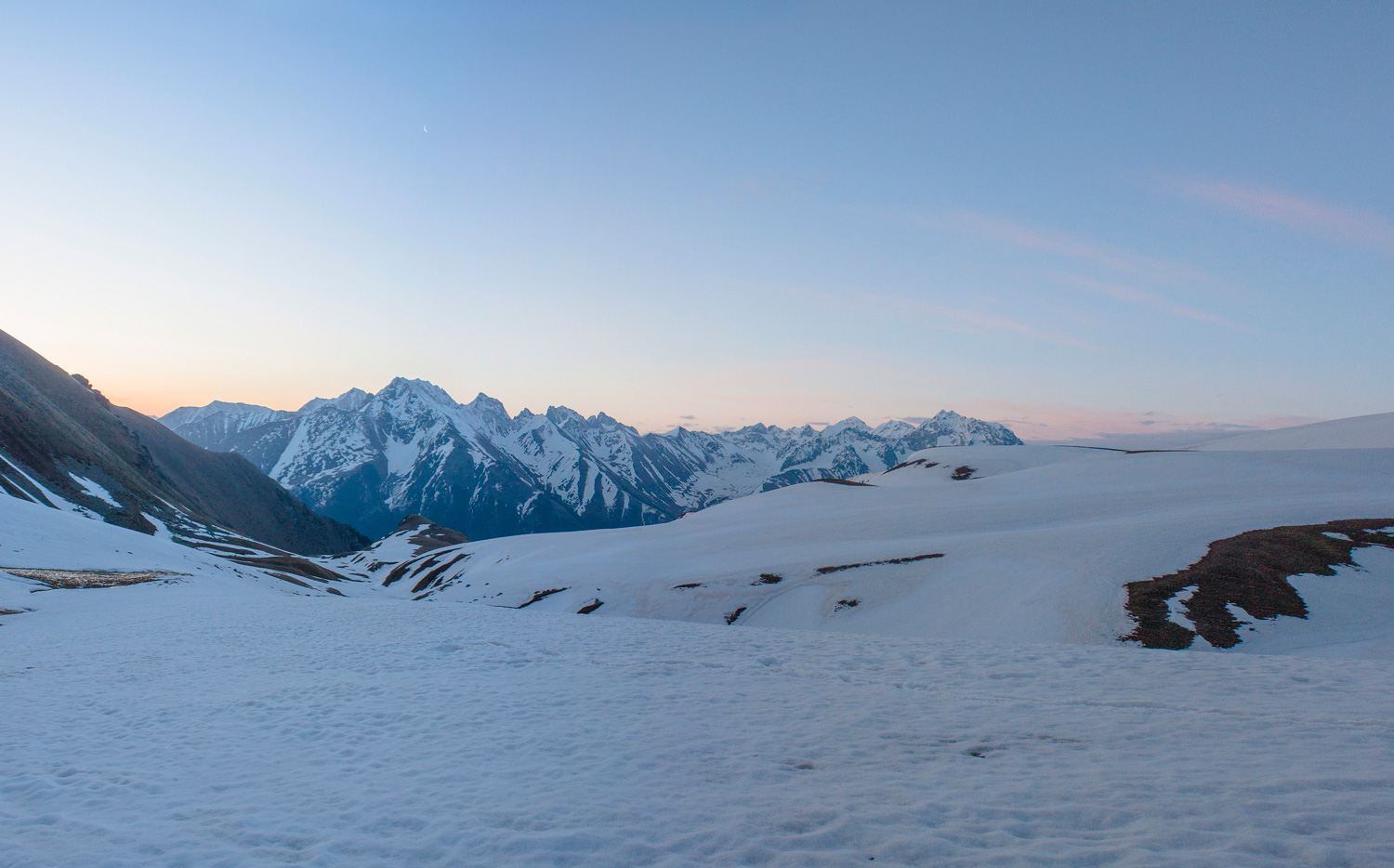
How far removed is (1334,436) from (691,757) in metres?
103

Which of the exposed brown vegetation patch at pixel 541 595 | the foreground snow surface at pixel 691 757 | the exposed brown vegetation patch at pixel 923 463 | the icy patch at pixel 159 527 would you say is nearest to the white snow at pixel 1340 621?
the foreground snow surface at pixel 691 757

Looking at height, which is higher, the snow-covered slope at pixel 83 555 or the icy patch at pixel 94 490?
the icy patch at pixel 94 490

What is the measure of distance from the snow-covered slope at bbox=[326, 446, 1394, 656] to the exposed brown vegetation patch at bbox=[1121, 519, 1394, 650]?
2.57 ft

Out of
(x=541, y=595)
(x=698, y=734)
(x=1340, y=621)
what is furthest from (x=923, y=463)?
(x=698, y=734)

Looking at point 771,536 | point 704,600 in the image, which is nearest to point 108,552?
point 704,600

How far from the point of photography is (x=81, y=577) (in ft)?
134

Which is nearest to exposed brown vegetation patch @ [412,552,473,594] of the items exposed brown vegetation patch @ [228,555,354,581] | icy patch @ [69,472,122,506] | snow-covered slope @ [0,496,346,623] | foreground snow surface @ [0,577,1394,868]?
exposed brown vegetation patch @ [228,555,354,581]

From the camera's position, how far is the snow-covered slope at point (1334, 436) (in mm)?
69875

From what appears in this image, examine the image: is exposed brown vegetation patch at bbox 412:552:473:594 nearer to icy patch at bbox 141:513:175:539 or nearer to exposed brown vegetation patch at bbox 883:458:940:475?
icy patch at bbox 141:513:175:539

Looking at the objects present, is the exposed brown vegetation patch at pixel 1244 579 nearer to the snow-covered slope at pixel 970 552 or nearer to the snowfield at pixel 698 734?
the snowfield at pixel 698 734

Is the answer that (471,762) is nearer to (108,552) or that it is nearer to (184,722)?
(184,722)

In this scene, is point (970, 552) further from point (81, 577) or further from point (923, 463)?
point (81, 577)

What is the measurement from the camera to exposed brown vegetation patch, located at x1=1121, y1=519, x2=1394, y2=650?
28.2 m

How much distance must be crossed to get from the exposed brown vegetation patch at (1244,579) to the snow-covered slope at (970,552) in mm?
784
